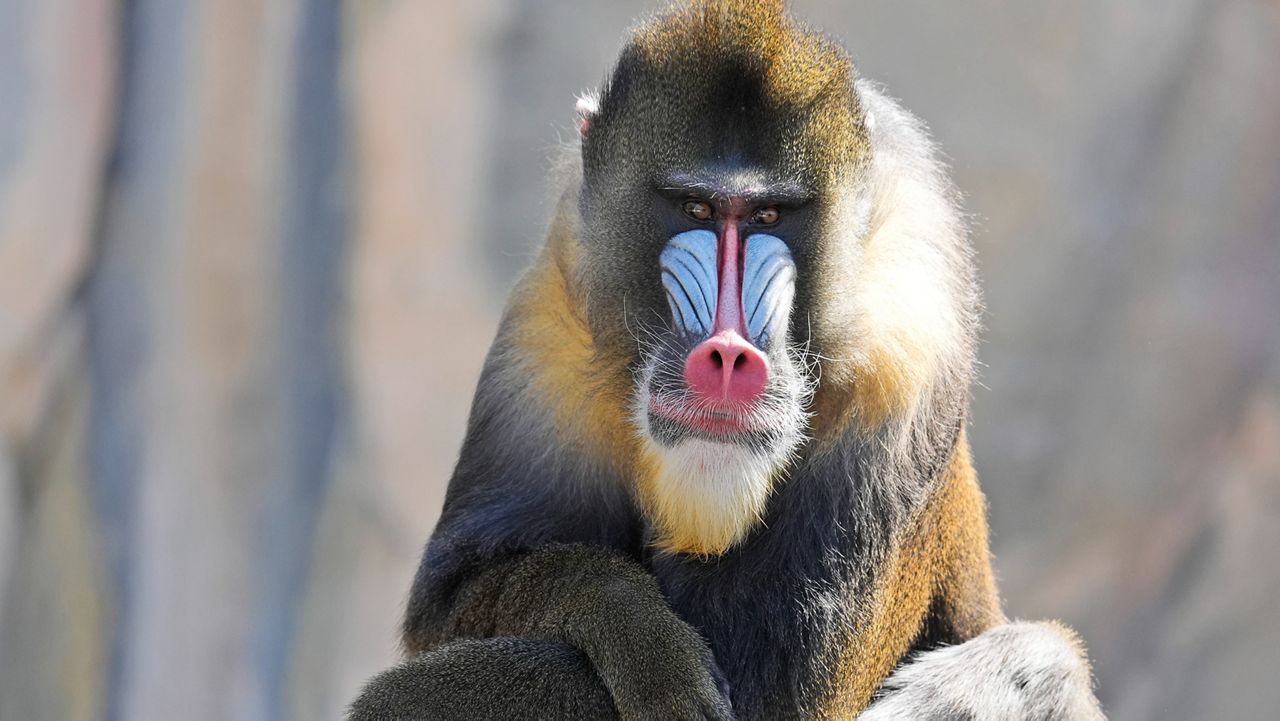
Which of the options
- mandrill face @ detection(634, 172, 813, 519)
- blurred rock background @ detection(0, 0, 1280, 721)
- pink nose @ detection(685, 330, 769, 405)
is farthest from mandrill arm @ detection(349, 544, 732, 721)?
blurred rock background @ detection(0, 0, 1280, 721)

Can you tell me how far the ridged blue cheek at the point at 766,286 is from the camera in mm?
3352

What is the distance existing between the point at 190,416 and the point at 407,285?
0.99m

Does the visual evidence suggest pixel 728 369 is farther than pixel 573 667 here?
No

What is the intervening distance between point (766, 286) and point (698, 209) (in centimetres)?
28

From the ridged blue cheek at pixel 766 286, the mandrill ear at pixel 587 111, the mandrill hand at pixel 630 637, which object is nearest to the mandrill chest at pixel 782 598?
the mandrill hand at pixel 630 637

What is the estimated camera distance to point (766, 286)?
3.41 meters

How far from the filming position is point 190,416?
245 inches

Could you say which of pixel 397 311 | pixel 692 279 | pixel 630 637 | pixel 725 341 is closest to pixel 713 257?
pixel 692 279

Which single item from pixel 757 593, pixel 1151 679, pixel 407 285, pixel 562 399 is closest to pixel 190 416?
pixel 407 285

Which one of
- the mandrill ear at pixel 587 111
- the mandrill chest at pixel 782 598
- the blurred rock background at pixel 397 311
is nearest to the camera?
the mandrill chest at pixel 782 598

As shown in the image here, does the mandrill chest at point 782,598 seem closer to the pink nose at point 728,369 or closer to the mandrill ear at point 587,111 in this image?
the pink nose at point 728,369

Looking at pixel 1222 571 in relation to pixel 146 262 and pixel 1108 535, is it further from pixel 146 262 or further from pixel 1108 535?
pixel 146 262

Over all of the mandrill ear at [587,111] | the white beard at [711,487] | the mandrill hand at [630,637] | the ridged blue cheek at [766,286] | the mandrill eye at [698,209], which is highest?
the mandrill ear at [587,111]

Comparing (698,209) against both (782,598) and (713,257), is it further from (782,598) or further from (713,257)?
(782,598)
